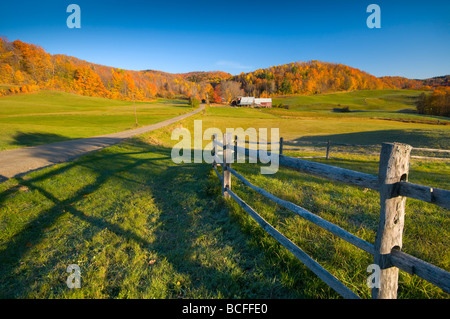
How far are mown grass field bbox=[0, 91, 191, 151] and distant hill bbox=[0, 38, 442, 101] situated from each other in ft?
52.3

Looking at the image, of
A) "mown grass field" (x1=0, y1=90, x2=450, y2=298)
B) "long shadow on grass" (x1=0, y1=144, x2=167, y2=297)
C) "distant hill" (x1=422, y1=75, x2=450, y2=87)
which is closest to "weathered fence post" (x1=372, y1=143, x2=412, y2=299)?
"mown grass field" (x1=0, y1=90, x2=450, y2=298)

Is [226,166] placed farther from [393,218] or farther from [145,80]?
[145,80]

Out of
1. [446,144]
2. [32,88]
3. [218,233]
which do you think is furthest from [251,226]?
[32,88]

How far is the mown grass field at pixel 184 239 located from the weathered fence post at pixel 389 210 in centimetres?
55

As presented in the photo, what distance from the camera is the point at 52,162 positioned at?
33.5ft

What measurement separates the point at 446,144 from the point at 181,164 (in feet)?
80.9

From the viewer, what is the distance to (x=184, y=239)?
419cm

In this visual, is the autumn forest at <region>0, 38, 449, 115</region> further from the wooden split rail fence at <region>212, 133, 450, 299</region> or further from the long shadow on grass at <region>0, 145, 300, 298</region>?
the wooden split rail fence at <region>212, 133, 450, 299</region>

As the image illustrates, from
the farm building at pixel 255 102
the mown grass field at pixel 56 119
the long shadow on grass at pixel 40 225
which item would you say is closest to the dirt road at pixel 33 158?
the long shadow on grass at pixel 40 225

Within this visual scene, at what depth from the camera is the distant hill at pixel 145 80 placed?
75.1 metres

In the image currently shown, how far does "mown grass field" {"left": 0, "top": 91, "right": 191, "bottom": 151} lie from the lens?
59.0 feet

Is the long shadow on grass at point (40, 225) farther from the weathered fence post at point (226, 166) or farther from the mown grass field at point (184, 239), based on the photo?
the weathered fence post at point (226, 166)

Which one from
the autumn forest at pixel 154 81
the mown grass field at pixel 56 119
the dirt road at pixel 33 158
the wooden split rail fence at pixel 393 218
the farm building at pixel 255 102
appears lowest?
the dirt road at pixel 33 158
